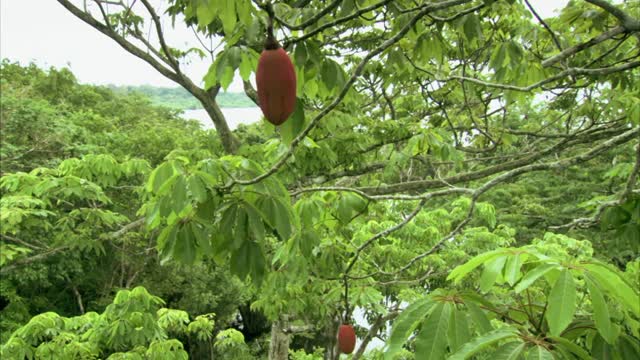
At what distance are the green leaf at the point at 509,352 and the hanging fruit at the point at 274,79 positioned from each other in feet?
1.76

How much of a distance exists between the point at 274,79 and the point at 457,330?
511 mm

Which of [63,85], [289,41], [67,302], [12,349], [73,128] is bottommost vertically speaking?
[67,302]

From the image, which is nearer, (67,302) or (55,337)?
(55,337)

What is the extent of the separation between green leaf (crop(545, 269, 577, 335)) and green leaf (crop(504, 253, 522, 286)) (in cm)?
8

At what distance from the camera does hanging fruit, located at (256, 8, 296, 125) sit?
0.89 m

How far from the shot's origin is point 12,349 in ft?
8.52

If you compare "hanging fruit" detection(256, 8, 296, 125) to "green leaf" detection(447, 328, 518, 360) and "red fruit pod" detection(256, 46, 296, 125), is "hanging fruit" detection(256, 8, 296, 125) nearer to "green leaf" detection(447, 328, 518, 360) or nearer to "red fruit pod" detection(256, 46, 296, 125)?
"red fruit pod" detection(256, 46, 296, 125)

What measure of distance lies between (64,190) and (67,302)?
8.72 metres

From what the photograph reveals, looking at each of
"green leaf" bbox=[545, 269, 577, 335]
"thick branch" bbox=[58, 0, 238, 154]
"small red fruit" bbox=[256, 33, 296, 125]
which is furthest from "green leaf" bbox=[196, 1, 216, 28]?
"thick branch" bbox=[58, 0, 238, 154]

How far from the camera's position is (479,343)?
0.66 m

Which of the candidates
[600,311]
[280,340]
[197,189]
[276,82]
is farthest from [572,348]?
[280,340]

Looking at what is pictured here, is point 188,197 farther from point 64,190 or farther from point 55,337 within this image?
point 64,190

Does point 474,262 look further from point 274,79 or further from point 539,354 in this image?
point 274,79

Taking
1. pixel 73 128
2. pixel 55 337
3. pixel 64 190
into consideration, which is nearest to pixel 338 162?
pixel 64 190
